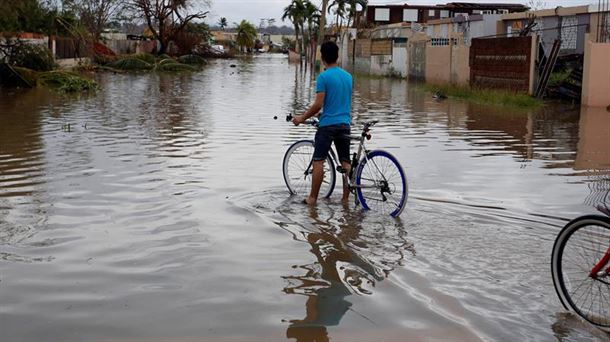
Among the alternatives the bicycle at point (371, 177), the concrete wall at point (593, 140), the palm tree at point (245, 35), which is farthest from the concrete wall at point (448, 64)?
Answer: the palm tree at point (245, 35)

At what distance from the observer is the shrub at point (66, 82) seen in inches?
1025

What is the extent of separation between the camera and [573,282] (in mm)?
4898

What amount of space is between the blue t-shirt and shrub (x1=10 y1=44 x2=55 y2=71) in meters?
24.2

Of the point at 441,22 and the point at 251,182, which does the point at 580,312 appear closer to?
the point at 251,182

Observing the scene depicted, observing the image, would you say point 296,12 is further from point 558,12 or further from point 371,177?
point 371,177

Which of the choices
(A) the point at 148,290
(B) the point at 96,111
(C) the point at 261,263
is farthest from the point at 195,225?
(B) the point at 96,111

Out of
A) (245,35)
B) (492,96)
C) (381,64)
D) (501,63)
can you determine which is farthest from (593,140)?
(245,35)

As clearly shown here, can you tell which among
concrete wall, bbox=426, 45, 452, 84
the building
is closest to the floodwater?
the building

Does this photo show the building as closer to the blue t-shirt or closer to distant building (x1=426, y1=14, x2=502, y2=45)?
distant building (x1=426, y1=14, x2=502, y2=45)

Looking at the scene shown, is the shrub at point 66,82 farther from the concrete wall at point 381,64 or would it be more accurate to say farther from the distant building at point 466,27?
the concrete wall at point 381,64

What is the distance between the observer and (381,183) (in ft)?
25.5

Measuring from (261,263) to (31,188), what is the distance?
4.14 m

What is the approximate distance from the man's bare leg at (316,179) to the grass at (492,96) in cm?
1501

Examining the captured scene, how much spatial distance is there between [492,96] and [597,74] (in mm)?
3936
